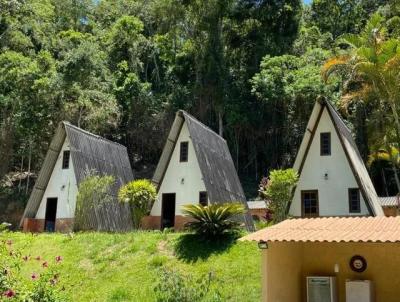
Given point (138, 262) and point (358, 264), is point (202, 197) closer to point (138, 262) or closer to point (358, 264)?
point (138, 262)

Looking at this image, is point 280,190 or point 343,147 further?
point 343,147

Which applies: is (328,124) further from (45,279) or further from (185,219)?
(45,279)

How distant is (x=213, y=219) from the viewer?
1567 centimetres

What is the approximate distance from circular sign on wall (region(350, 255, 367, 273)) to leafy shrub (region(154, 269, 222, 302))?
2.95 metres

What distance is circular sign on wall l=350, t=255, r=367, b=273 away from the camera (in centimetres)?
1079

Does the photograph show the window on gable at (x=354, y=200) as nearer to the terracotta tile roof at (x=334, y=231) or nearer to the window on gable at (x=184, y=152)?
the window on gable at (x=184, y=152)

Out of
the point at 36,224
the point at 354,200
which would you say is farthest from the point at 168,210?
the point at 354,200

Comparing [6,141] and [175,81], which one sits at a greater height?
[175,81]

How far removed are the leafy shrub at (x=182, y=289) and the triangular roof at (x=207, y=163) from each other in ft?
27.0

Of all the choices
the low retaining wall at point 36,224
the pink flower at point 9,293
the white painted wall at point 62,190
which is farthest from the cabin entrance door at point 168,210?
the pink flower at point 9,293

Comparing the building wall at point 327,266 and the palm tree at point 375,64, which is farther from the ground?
the palm tree at point 375,64

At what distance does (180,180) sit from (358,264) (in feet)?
40.6

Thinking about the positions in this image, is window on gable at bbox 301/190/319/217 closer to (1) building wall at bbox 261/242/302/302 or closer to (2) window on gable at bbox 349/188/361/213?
(2) window on gable at bbox 349/188/361/213

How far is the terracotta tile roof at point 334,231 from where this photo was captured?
8.66 meters
